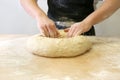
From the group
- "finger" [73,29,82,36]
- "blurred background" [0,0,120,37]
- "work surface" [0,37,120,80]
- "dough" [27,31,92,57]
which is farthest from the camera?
"blurred background" [0,0,120,37]

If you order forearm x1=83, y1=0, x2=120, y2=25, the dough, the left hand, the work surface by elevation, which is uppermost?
forearm x1=83, y1=0, x2=120, y2=25

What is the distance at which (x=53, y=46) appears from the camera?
0.88m

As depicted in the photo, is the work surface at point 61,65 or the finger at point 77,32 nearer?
the work surface at point 61,65

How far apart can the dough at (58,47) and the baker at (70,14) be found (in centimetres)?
8

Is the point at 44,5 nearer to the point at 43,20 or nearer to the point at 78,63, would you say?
the point at 43,20

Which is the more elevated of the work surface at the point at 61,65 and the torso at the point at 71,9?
the torso at the point at 71,9

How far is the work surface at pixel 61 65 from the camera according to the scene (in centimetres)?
73

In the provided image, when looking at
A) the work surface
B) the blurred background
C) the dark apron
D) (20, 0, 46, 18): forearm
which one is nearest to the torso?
the dark apron

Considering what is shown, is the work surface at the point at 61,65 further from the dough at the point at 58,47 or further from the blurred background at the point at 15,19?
the blurred background at the point at 15,19

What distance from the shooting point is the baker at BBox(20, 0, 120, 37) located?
0.99m

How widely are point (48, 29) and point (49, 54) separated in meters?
0.14

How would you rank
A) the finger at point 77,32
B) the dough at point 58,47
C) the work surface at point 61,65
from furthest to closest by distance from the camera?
the finger at point 77,32 → the dough at point 58,47 → the work surface at point 61,65

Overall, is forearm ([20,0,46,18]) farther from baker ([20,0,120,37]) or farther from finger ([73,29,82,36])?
finger ([73,29,82,36])

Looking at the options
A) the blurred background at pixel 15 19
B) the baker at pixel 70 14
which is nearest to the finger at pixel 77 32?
the baker at pixel 70 14
